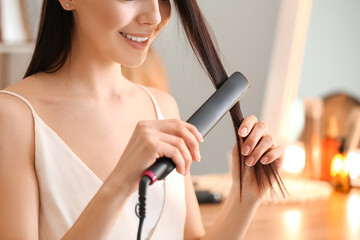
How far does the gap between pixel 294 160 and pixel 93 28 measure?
1.20m

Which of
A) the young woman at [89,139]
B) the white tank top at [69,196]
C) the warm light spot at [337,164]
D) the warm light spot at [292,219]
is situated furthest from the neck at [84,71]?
the warm light spot at [337,164]

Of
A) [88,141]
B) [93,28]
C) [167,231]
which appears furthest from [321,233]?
[93,28]

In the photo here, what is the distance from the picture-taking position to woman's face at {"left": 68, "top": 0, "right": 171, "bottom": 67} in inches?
33.0

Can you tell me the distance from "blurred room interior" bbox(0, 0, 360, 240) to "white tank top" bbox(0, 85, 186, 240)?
2.25ft

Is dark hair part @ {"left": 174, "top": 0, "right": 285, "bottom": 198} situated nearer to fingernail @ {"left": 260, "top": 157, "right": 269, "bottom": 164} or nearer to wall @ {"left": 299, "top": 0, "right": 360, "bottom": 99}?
fingernail @ {"left": 260, "top": 157, "right": 269, "bottom": 164}

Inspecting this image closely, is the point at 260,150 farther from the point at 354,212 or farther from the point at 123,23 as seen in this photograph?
the point at 354,212

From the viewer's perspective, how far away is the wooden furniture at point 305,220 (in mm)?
1250

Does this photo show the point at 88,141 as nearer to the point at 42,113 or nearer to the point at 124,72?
the point at 42,113

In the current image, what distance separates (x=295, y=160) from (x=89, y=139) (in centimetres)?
113

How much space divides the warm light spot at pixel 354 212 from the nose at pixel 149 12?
2.49 ft

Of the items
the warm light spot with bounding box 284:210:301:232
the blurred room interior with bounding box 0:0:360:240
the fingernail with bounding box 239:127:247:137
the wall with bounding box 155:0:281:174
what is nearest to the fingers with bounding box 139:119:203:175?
the fingernail with bounding box 239:127:247:137

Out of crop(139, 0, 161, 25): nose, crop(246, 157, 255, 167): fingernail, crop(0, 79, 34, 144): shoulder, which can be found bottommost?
crop(0, 79, 34, 144): shoulder

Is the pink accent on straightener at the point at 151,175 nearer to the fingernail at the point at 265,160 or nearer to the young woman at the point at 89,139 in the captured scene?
the young woman at the point at 89,139

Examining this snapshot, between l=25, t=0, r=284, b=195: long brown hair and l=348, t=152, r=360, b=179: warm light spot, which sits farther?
l=348, t=152, r=360, b=179: warm light spot
